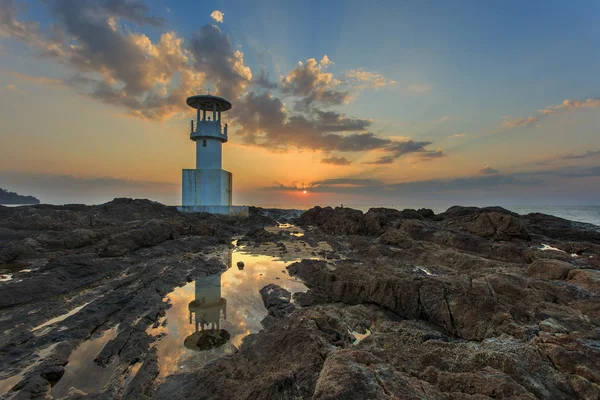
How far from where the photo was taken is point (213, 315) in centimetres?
632

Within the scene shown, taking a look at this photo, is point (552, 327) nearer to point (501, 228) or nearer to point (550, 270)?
point (550, 270)

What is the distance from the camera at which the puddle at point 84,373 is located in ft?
12.3

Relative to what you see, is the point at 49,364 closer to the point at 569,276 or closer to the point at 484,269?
the point at 484,269

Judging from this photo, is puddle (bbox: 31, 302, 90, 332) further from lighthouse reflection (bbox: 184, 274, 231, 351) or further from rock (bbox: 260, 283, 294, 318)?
rock (bbox: 260, 283, 294, 318)

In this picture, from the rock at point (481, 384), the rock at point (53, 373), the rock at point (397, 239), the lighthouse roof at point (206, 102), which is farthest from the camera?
the lighthouse roof at point (206, 102)

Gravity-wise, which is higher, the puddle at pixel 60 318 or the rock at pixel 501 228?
the rock at pixel 501 228

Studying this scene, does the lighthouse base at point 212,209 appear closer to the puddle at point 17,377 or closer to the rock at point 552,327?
the puddle at point 17,377

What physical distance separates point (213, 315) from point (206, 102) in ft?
88.9

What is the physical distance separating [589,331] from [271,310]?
6.08 metres

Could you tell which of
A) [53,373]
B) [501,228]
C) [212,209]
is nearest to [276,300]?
[53,373]

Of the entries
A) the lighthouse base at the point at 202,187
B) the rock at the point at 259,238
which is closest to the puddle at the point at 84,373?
the rock at the point at 259,238

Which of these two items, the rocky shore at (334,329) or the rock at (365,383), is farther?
the rocky shore at (334,329)

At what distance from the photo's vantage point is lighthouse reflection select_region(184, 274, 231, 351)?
5059 millimetres

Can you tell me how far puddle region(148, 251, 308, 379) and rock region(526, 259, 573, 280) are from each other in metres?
7.00
